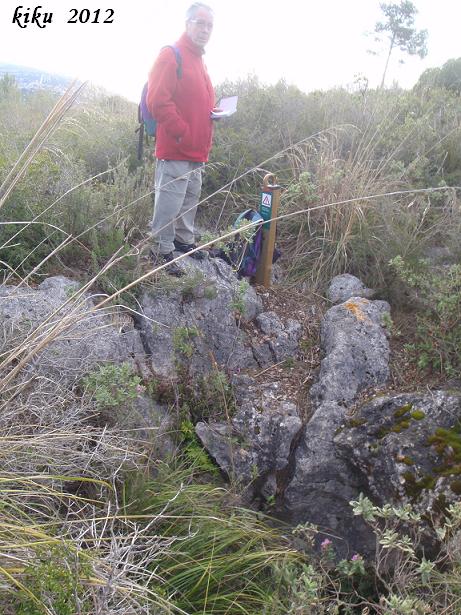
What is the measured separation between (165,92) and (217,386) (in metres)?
2.07

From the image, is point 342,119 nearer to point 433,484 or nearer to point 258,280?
point 258,280

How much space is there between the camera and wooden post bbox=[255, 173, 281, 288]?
4.60m

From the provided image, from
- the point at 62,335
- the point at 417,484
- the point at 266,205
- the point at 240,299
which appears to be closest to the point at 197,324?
the point at 240,299

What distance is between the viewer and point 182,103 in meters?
4.22

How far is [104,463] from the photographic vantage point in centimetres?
262

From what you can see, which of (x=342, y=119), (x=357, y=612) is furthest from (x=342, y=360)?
(x=342, y=119)

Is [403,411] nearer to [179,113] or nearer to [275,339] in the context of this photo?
[275,339]

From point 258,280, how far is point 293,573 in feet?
9.24

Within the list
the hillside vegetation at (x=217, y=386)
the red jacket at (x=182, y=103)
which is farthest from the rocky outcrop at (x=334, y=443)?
the red jacket at (x=182, y=103)

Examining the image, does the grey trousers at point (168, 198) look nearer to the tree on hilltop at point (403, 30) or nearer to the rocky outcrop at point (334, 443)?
the rocky outcrop at point (334, 443)

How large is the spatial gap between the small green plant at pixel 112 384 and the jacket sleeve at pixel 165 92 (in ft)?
6.18

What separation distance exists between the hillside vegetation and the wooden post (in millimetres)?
269

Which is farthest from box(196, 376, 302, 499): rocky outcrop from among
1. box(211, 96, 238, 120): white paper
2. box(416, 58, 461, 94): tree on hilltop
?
box(416, 58, 461, 94): tree on hilltop

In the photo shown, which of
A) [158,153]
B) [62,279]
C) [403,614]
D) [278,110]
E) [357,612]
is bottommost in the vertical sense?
[357,612]
